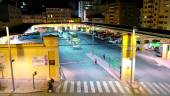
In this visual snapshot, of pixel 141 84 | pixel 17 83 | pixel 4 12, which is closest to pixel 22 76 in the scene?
pixel 17 83

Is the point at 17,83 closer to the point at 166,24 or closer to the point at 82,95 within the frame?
the point at 82,95

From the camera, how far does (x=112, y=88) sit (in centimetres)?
2492

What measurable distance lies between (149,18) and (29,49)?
91206mm

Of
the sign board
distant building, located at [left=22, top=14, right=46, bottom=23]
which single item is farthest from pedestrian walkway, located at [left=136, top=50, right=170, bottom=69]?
distant building, located at [left=22, top=14, right=46, bottom=23]

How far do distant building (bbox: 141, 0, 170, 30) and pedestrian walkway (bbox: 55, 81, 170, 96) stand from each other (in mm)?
72211

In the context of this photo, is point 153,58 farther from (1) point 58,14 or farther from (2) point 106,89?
(1) point 58,14

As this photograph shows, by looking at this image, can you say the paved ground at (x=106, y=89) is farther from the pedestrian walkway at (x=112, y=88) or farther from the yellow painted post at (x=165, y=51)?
the yellow painted post at (x=165, y=51)

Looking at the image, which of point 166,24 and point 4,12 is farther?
point 166,24

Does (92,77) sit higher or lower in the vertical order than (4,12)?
lower

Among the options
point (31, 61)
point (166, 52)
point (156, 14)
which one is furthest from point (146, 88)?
point (156, 14)

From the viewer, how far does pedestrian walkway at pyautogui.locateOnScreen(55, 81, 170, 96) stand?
23641 mm

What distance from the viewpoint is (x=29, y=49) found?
89.2 ft

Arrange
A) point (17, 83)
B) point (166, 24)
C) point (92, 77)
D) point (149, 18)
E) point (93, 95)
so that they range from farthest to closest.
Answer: point (149, 18) < point (166, 24) < point (92, 77) < point (17, 83) < point (93, 95)

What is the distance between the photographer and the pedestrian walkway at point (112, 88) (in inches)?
931
